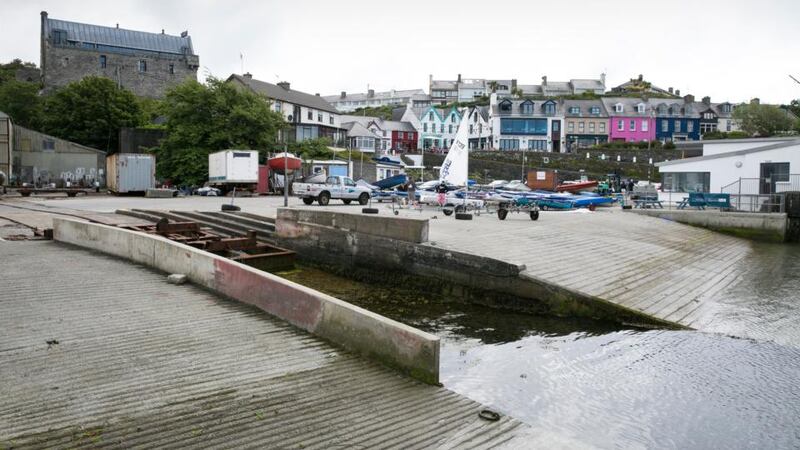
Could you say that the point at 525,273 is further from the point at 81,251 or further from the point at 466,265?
the point at 81,251

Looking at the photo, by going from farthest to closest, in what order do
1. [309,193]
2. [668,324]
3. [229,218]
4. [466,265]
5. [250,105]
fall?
[250,105] < [309,193] < [229,218] < [466,265] < [668,324]

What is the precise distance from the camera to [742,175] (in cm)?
2972

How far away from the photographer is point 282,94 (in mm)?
69188

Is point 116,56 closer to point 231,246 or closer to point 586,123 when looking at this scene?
point 586,123

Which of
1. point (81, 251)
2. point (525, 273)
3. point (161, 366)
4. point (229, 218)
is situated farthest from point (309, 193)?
point (161, 366)

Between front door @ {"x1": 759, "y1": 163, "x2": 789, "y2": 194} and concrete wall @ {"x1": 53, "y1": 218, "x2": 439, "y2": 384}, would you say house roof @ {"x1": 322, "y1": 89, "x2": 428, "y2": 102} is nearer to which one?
front door @ {"x1": 759, "y1": 163, "x2": 789, "y2": 194}

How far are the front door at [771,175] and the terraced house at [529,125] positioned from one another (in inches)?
2289

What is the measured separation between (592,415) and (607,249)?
10.1 m

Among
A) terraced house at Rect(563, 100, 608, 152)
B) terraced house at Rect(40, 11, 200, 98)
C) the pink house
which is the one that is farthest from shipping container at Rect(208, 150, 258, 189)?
the pink house

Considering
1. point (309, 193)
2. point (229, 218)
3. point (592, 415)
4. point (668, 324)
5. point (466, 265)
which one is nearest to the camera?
point (592, 415)

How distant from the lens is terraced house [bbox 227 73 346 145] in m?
65.7

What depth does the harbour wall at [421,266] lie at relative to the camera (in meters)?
11.0

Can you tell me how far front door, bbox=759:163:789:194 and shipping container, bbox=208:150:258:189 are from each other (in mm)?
29046

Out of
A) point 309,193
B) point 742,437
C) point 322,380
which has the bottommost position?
point 742,437
